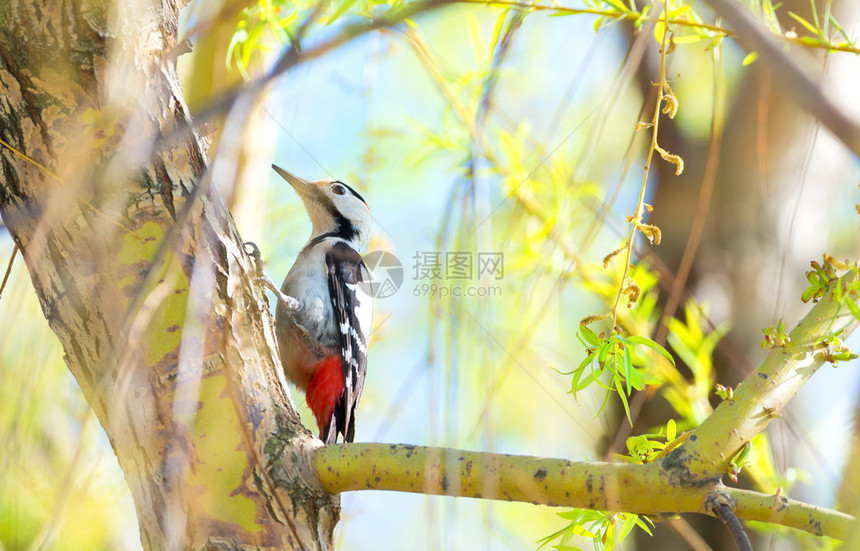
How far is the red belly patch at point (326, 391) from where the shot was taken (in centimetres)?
270

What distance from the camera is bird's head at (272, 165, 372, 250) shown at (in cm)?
312

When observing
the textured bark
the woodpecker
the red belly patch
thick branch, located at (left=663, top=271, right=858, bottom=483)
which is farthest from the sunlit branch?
the red belly patch

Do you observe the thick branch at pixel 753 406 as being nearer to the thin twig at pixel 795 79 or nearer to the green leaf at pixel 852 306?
the green leaf at pixel 852 306

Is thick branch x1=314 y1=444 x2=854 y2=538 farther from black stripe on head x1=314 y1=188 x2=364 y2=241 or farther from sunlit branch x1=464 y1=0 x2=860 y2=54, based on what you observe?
black stripe on head x1=314 y1=188 x2=364 y2=241

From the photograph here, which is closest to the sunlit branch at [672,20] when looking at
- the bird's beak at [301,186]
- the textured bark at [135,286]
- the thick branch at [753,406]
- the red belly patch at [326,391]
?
the thick branch at [753,406]

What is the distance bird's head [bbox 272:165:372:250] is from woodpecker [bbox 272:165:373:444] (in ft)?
0.50

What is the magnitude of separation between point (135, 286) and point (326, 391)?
1423 millimetres

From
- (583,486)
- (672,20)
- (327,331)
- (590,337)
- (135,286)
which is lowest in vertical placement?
(583,486)

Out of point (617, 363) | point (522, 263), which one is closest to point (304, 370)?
point (522, 263)

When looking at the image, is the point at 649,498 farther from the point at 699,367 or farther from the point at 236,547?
the point at 699,367

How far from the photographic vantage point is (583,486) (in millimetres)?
1164

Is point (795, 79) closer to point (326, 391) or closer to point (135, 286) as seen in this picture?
point (135, 286)

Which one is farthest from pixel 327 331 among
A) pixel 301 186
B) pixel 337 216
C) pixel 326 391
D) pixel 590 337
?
pixel 590 337

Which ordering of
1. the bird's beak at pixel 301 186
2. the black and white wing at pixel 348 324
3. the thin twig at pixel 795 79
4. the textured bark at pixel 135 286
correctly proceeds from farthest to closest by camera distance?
the bird's beak at pixel 301 186 → the black and white wing at pixel 348 324 → the textured bark at pixel 135 286 → the thin twig at pixel 795 79
